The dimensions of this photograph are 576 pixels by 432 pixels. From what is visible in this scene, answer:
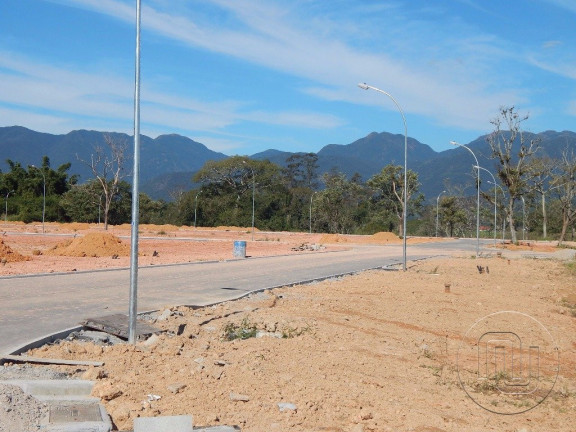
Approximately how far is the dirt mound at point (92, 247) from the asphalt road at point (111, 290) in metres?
7.86

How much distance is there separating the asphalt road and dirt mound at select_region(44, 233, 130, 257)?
7.86m

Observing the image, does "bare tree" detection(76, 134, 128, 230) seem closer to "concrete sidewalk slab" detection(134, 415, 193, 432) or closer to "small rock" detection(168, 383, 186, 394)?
"small rock" detection(168, 383, 186, 394)

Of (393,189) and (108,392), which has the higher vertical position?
(393,189)

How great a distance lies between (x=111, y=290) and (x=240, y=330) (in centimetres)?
662

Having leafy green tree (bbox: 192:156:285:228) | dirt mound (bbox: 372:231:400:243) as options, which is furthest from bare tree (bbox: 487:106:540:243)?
leafy green tree (bbox: 192:156:285:228)

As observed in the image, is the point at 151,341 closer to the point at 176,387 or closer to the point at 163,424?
the point at 176,387

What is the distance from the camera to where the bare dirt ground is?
6469 mm

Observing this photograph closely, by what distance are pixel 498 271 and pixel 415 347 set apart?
60.2 feet

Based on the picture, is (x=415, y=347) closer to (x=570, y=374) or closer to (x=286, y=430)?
(x=570, y=374)

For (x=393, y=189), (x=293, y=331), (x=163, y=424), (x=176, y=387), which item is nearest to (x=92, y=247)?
(x=293, y=331)

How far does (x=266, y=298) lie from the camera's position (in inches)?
606

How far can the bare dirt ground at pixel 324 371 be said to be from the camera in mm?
6469

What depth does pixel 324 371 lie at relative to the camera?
8109mm

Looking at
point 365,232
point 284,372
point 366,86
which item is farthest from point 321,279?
point 365,232
